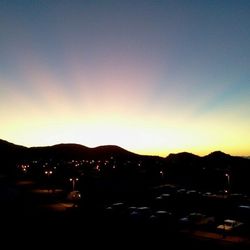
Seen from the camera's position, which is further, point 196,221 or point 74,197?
point 74,197

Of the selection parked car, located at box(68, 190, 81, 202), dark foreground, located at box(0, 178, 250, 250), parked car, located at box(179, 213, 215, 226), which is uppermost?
parked car, located at box(68, 190, 81, 202)

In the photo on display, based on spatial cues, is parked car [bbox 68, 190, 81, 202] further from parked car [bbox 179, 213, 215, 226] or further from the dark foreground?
parked car [bbox 179, 213, 215, 226]

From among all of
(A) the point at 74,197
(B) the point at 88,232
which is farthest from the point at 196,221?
(A) the point at 74,197

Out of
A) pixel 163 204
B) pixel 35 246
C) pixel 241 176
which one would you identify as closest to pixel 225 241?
pixel 35 246

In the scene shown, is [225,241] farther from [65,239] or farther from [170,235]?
[65,239]

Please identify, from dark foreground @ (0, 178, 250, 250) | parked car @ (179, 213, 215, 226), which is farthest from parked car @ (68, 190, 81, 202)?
parked car @ (179, 213, 215, 226)

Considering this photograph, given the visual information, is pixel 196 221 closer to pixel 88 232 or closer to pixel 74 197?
pixel 88 232

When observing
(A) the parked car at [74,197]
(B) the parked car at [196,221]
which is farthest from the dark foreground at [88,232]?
(A) the parked car at [74,197]

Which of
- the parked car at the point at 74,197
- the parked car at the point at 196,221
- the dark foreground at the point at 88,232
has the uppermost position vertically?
the parked car at the point at 74,197

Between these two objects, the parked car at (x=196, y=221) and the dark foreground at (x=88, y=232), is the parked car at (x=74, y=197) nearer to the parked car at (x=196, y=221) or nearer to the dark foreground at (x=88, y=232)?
the dark foreground at (x=88, y=232)

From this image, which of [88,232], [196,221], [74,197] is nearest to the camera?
[88,232]

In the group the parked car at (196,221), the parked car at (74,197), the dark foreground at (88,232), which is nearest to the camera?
the dark foreground at (88,232)

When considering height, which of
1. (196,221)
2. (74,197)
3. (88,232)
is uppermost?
(74,197)

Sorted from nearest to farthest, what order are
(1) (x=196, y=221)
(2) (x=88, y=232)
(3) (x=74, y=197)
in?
(2) (x=88, y=232), (1) (x=196, y=221), (3) (x=74, y=197)
